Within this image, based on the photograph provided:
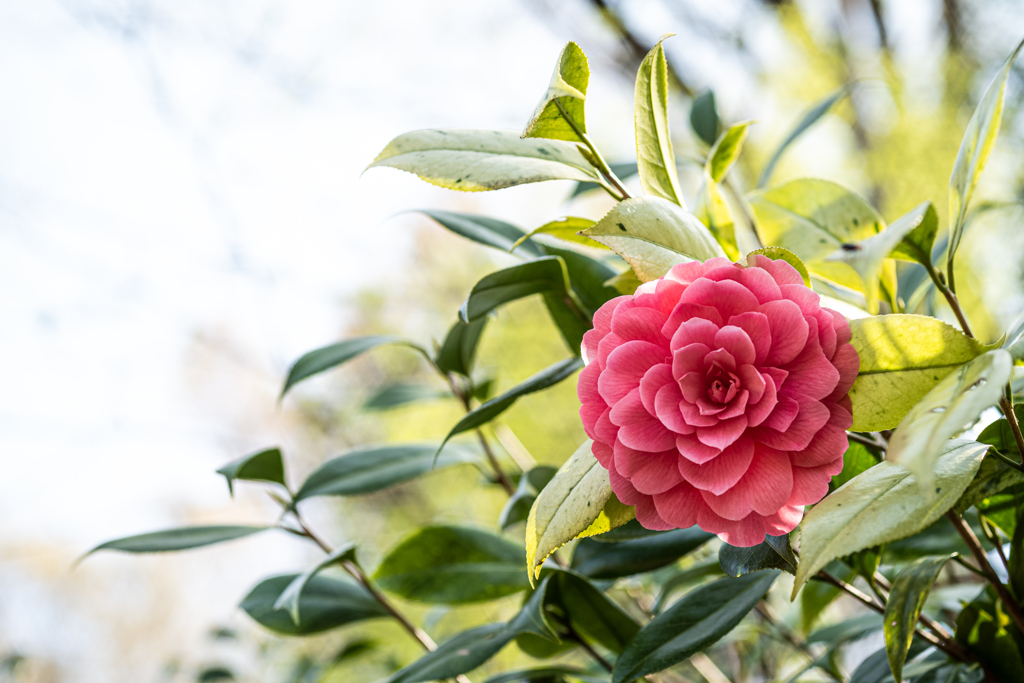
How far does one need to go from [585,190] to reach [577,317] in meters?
0.10

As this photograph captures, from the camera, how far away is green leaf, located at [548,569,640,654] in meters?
0.27

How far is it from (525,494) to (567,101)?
7.4 inches

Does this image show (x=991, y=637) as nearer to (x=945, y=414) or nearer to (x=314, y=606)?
(x=945, y=414)

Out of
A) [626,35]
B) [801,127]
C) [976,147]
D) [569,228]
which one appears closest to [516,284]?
[569,228]

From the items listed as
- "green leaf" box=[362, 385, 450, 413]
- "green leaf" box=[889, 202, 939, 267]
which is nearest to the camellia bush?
"green leaf" box=[889, 202, 939, 267]

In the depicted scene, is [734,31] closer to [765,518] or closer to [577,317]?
[577,317]

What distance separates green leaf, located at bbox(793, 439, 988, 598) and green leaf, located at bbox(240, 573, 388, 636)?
28 cm

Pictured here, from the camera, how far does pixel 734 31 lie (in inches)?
60.6

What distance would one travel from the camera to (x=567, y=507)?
0.16 metres

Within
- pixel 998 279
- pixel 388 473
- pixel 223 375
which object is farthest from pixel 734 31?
pixel 223 375

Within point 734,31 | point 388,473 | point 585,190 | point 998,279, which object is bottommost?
point 998,279

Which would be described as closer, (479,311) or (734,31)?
(479,311)

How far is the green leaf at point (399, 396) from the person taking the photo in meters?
0.43

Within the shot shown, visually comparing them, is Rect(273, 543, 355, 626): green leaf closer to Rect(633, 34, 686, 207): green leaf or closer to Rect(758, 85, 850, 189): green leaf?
Rect(633, 34, 686, 207): green leaf
